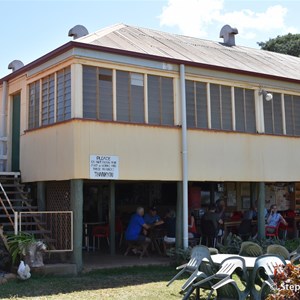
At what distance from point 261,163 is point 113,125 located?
5.11 metres

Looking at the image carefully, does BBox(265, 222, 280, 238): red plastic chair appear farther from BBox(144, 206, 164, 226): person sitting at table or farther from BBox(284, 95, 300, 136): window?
BBox(144, 206, 164, 226): person sitting at table

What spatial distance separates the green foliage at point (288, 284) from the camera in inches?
216

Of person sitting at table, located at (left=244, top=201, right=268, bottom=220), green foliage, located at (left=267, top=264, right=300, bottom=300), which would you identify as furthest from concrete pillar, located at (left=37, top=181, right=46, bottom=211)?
green foliage, located at (left=267, top=264, right=300, bottom=300)

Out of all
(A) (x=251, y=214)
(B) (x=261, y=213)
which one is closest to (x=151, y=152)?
(B) (x=261, y=213)

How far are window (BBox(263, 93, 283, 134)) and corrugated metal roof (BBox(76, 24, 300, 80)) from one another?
0.83m

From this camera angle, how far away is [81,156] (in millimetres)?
12125

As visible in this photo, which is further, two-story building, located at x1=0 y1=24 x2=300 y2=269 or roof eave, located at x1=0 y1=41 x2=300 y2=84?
two-story building, located at x1=0 y1=24 x2=300 y2=269

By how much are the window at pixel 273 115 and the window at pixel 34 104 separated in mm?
6731

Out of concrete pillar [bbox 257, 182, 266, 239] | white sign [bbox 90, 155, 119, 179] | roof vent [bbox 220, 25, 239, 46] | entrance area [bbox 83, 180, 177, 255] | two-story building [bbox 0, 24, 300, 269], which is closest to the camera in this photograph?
white sign [bbox 90, 155, 119, 179]

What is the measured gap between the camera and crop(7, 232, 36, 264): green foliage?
1110 cm

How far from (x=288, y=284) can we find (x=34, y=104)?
34.0 feet

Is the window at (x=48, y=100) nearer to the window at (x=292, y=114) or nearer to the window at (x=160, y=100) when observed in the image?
the window at (x=160, y=100)

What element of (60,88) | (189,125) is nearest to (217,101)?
(189,125)

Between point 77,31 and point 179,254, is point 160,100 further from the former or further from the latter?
point 77,31
